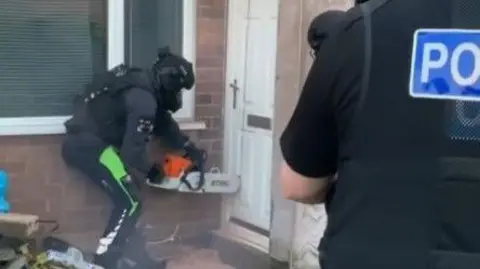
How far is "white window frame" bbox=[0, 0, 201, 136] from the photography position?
6387 millimetres

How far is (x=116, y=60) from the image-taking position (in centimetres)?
674

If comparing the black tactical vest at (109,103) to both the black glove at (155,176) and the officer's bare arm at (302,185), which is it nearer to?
the black glove at (155,176)

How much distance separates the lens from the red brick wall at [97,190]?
643 centimetres

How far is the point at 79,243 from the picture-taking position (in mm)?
6703

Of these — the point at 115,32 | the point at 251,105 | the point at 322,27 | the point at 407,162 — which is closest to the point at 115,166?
the point at 115,32

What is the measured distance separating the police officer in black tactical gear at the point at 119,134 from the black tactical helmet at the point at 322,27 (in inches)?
163

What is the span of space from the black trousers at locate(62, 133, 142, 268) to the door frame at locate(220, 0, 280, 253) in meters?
1.16

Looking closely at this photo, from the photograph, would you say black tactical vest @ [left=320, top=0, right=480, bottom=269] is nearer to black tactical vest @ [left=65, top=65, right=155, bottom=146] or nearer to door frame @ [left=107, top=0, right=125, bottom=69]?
black tactical vest @ [left=65, top=65, right=155, bottom=146]

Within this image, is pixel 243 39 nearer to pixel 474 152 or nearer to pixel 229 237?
pixel 229 237

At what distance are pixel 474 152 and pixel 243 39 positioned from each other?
528 centimetres

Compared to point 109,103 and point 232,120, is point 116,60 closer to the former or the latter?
point 109,103

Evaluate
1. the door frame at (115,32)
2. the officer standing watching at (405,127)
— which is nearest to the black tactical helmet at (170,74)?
the door frame at (115,32)

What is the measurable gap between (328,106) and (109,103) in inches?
174

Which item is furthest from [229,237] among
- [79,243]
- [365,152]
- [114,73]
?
[365,152]
